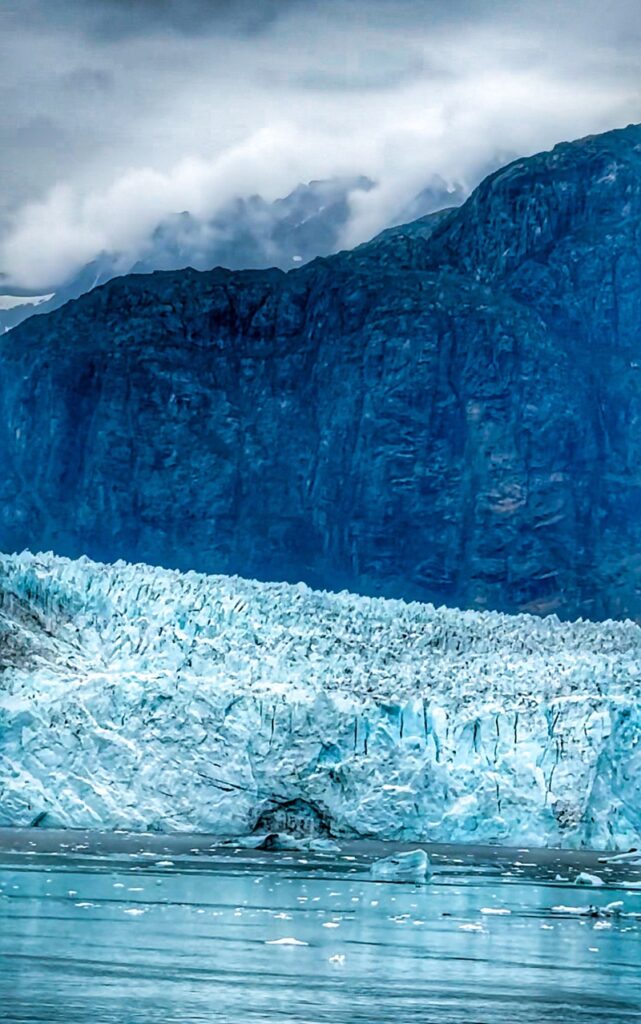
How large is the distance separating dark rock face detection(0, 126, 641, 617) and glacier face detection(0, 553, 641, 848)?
2361 centimetres

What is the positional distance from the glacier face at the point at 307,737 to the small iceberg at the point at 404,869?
4987 mm

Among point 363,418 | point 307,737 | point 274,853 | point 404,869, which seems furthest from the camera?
point 363,418

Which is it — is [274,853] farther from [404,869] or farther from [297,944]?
[297,944]

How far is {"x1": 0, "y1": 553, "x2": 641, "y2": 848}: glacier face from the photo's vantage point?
26547 mm

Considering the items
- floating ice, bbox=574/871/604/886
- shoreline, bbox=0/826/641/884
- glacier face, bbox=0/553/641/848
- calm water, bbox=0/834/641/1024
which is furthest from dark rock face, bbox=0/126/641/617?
floating ice, bbox=574/871/604/886

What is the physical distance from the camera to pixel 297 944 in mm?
14203

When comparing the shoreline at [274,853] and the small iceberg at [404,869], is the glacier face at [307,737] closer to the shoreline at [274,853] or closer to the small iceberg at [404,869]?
the shoreline at [274,853]

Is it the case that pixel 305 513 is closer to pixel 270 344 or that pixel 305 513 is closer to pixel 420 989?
pixel 270 344

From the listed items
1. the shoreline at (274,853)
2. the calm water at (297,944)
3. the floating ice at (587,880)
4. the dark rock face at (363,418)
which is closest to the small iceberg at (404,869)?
the calm water at (297,944)

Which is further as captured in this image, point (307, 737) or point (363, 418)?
point (363, 418)

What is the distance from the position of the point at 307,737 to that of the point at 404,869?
620cm

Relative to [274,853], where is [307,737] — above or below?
above

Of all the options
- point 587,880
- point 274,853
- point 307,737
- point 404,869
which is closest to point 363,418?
point 307,737

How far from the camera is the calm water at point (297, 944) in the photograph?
1089 centimetres
